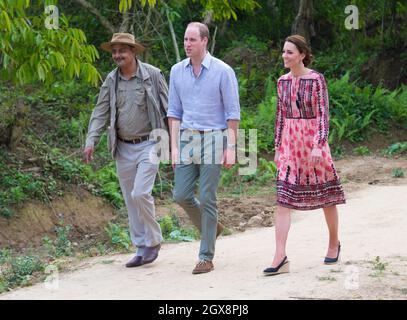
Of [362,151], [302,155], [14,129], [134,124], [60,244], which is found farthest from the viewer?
[362,151]

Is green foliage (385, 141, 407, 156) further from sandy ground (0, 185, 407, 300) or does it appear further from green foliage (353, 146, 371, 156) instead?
sandy ground (0, 185, 407, 300)

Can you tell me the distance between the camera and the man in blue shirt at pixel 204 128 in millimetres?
7359

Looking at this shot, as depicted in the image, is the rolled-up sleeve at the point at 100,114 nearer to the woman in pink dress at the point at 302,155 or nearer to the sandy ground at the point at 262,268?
the sandy ground at the point at 262,268

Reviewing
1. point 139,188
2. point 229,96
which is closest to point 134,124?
point 139,188

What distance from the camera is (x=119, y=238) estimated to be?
31.7ft

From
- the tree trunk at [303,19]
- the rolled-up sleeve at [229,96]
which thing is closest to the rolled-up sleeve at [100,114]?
the rolled-up sleeve at [229,96]

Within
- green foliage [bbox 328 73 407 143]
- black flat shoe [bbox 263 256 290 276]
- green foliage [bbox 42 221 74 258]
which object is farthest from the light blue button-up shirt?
green foliage [bbox 328 73 407 143]

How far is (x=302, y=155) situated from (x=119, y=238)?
3.23 metres

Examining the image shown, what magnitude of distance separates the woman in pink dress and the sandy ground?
0.44 m

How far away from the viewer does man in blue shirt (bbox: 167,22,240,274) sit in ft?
24.1

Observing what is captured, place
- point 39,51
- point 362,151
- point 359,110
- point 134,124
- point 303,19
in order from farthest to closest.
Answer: point 303,19 < point 359,110 < point 362,151 < point 39,51 < point 134,124

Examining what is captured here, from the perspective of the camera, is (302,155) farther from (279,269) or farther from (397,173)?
(397,173)
